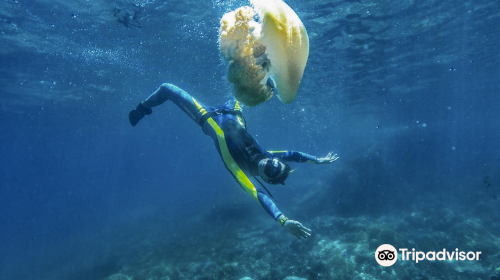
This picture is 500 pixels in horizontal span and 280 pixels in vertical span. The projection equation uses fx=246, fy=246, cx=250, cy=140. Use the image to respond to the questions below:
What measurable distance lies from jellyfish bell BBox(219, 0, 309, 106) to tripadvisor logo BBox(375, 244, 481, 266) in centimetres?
960

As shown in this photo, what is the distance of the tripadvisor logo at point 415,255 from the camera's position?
29.9 feet

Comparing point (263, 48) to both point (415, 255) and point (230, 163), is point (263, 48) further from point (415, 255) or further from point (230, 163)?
point (415, 255)

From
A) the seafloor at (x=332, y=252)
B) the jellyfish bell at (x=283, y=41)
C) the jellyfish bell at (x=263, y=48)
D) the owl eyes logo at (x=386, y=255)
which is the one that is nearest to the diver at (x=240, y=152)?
the jellyfish bell at (x=263, y=48)

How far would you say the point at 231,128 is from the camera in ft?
15.2

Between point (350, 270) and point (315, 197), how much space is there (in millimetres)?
10687

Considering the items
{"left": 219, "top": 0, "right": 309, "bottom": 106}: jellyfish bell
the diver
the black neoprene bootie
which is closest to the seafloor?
the diver

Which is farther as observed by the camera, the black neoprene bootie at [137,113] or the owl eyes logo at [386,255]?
the owl eyes logo at [386,255]

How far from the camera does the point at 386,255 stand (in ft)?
30.5

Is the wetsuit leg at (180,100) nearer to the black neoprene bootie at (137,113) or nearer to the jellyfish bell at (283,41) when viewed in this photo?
the black neoprene bootie at (137,113)

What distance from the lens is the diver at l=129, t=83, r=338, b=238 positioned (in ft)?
12.8

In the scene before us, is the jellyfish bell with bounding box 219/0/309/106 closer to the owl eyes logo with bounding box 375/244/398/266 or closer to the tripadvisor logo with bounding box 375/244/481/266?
the owl eyes logo with bounding box 375/244/398/266

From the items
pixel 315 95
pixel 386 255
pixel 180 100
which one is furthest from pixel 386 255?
pixel 315 95

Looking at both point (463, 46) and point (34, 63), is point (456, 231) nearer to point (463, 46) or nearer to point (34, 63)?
point (463, 46)

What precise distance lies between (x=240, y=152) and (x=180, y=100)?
6.75ft
